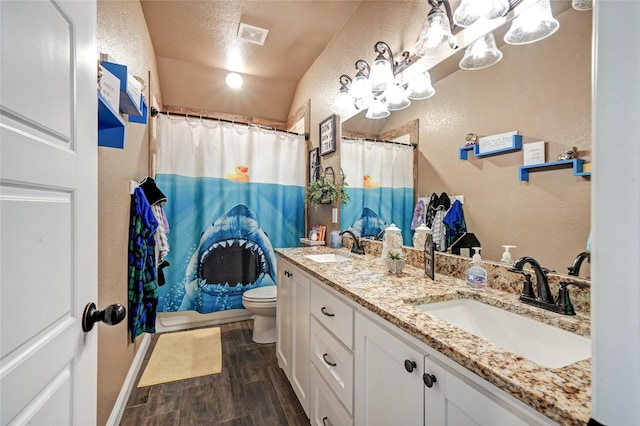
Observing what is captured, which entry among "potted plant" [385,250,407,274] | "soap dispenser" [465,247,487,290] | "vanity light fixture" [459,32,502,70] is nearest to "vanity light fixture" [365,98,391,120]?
"vanity light fixture" [459,32,502,70]

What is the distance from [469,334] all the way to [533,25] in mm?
1106

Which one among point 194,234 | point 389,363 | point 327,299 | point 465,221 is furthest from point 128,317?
point 465,221

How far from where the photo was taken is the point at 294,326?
1.67 metres

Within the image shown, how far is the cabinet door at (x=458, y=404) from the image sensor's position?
0.54 meters

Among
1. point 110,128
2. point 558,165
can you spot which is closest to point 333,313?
point 558,165

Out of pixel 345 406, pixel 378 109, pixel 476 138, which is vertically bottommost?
pixel 345 406

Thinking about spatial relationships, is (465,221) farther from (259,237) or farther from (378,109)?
(259,237)

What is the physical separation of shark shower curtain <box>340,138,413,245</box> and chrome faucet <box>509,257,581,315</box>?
2.29ft

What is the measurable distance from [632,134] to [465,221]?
0.96 m

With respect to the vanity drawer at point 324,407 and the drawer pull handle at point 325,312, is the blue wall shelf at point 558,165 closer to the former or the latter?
the drawer pull handle at point 325,312

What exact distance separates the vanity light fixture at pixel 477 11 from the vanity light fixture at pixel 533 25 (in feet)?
0.25

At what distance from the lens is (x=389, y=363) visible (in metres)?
0.84

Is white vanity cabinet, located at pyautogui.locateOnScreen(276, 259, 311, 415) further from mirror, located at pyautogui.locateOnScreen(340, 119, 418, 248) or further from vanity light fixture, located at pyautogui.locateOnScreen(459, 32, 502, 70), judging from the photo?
vanity light fixture, located at pyautogui.locateOnScreen(459, 32, 502, 70)

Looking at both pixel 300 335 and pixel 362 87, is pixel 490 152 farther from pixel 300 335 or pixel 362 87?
pixel 300 335
